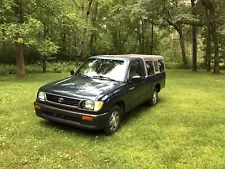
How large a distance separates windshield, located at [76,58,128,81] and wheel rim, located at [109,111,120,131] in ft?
3.02

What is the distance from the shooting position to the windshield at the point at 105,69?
5762mm

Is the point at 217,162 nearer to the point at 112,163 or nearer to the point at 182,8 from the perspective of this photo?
the point at 112,163

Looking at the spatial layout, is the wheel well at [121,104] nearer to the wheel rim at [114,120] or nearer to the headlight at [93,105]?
the wheel rim at [114,120]

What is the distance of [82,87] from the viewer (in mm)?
5059

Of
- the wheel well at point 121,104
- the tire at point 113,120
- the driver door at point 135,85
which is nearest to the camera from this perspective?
the tire at point 113,120

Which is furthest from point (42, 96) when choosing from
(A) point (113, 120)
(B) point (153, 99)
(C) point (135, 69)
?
(B) point (153, 99)

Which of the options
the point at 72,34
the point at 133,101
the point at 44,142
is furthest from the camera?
the point at 72,34

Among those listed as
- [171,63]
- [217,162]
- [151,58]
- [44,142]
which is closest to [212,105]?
[151,58]

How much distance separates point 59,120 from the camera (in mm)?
4852

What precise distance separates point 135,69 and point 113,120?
1792 millimetres

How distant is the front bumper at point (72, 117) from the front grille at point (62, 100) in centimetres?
14

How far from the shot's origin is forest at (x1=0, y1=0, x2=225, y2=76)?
40.8 feet

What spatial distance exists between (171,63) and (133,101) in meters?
20.7

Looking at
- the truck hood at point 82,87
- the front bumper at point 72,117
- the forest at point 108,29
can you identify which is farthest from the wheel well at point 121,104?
the forest at point 108,29
